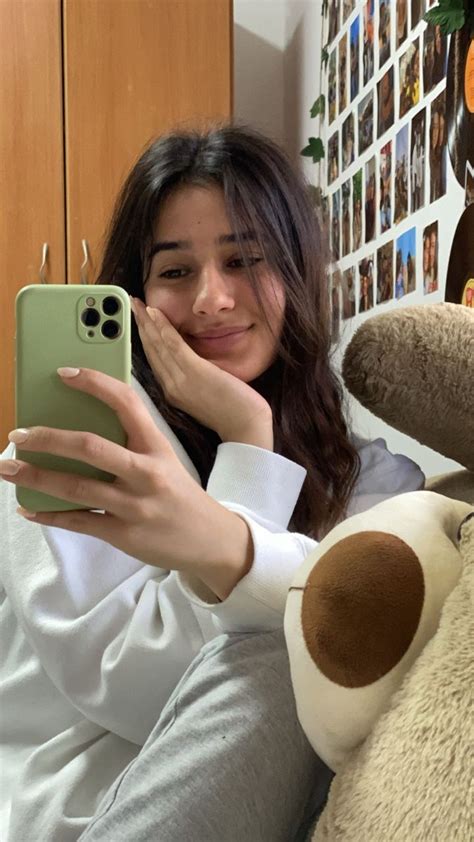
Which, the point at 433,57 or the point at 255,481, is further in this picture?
the point at 433,57

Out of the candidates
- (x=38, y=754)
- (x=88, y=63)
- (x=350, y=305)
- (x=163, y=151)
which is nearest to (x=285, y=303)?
(x=163, y=151)

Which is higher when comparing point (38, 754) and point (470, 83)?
point (470, 83)

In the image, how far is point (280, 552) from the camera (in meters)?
0.61

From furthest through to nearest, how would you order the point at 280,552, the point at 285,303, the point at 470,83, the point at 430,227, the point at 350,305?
1. the point at 350,305
2. the point at 430,227
3. the point at 470,83
4. the point at 285,303
5. the point at 280,552

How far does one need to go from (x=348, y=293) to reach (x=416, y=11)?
1.93 ft

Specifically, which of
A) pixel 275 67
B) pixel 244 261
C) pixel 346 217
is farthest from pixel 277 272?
pixel 275 67

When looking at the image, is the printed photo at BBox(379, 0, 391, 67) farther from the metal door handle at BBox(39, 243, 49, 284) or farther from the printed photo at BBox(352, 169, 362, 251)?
the metal door handle at BBox(39, 243, 49, 284)

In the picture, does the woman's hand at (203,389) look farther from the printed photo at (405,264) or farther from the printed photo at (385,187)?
the printed photo at (385,187)

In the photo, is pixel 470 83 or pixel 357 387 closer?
pixel 357 387

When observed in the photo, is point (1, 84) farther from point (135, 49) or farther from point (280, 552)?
point (280, 552)

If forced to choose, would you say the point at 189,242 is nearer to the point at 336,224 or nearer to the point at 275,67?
the point at 336,224

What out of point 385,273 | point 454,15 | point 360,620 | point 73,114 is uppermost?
point 73,114

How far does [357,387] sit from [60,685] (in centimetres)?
37

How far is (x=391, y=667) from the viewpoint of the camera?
1.28ft
